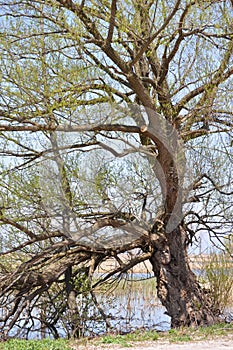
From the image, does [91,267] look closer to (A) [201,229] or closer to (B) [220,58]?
(A) [201,229]

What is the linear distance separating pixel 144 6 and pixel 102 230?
3993 mm

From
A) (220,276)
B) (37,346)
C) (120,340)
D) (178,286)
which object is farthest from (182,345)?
(220,276)

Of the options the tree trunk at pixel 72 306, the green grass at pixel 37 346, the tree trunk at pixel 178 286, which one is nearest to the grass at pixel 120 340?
the green grass at pixel 37 346

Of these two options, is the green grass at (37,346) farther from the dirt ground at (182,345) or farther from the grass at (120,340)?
the dirt ground at (182,345)

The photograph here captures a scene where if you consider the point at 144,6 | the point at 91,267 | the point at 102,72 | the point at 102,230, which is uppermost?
the point at 144,6

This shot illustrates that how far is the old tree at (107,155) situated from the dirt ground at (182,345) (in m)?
2.78

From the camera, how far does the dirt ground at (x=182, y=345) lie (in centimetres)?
592

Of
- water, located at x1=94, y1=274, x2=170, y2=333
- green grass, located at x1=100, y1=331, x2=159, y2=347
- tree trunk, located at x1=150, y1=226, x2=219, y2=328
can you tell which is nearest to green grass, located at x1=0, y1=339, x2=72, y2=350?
green grass, located at x1=100, y1=331, x2=159, y2=347

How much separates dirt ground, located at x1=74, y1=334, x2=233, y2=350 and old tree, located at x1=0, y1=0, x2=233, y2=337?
278 cm

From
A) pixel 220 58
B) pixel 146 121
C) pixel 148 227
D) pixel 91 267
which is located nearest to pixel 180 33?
pixel 220 58

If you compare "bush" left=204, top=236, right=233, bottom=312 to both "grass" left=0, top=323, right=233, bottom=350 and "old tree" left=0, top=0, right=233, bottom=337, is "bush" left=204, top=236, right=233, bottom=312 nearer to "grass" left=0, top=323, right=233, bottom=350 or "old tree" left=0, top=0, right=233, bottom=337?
"old tree" left=0, top=0, right=233, bottom=337

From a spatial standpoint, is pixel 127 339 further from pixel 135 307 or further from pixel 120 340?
pixel 135 307

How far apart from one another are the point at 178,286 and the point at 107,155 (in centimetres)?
280

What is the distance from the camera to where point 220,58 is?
8.38 meters
